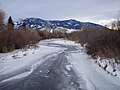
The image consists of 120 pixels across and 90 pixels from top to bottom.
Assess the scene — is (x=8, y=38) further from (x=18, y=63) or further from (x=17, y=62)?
(x=18, y=63)

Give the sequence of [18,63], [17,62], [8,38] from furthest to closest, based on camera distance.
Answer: [8,38] → [17,62] → [18,63]

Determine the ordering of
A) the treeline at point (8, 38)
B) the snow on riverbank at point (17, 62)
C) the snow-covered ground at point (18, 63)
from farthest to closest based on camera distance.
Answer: the treeline at point (8, 38) < the snow on riverbank at point (17, 62) < the snow-covered ground at point (18, 63)

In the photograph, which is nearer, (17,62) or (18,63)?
(18,63)

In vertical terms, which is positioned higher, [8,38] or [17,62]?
[8,38]

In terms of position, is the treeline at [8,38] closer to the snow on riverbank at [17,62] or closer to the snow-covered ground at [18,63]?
the snow-covered ground at [18,63]

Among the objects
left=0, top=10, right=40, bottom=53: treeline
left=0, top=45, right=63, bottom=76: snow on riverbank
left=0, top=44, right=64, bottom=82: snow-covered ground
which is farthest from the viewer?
left=0, top=10, right=40, bottom=53: treeline

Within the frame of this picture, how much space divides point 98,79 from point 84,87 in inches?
94.0

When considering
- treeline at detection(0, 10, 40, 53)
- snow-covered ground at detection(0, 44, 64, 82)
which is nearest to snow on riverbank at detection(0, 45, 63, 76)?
snow-covered ground at detection(0, 44, 64, 82)

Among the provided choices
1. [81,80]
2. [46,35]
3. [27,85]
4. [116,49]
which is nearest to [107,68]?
[116,49]

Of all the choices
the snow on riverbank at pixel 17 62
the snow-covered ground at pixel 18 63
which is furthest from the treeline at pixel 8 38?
the snow on riverbank at pixel 17 62

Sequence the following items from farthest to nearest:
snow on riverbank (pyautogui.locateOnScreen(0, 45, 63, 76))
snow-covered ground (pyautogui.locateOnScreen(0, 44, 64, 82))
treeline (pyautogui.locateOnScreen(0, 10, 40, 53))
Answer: treeline (pyautogui.locateOnScreen(0, 10, 40, 53))
snow on riverbank (pyautogui.locateOnScreen(0, 45, 63, 76))
snow-covered ground (pyautogui.locateOnScreen(0, 44, 64, 82))

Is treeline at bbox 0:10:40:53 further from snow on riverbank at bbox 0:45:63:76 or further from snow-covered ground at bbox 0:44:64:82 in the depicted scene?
snow on riverbank at bbox 0:45:63:76

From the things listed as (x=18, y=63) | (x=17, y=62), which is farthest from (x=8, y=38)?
(x=18, y=63)

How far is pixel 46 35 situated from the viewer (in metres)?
141
